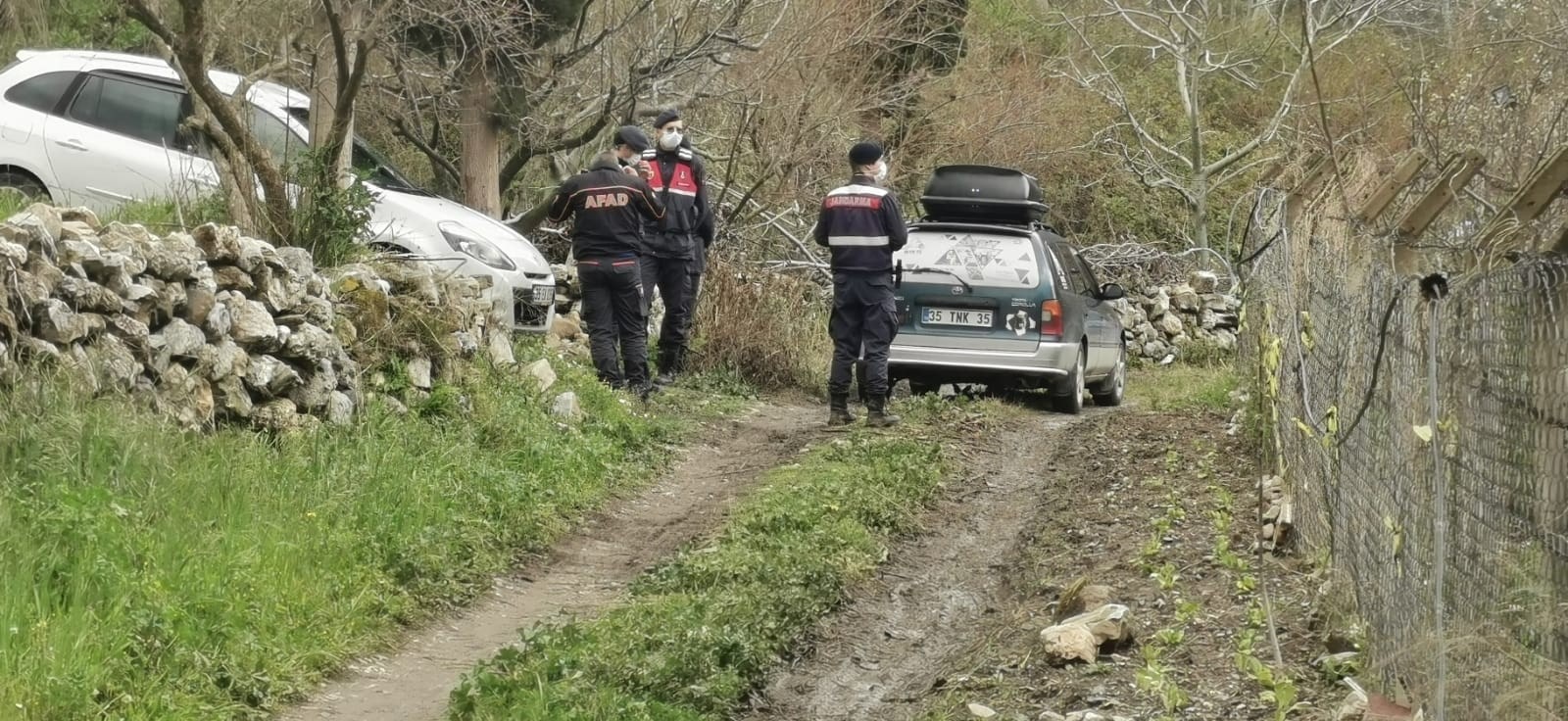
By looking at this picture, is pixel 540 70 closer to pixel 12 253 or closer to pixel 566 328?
pixel 566 328

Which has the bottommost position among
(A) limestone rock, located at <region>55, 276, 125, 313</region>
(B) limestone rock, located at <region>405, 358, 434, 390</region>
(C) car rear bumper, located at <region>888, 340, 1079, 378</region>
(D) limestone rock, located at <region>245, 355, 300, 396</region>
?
(C) car rear bumper, located at <region>888, 340, 1079, 378</region>

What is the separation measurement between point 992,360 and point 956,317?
0.45 metres

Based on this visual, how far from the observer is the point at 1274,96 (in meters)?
31.2

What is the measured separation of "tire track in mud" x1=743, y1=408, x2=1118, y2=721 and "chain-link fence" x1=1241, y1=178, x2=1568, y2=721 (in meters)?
1.71

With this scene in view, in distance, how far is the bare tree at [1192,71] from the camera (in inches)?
995

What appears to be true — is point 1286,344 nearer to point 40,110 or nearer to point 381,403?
point 381,403

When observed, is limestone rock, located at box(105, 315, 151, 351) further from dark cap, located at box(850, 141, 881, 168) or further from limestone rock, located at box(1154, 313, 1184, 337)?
limestone rock, located at box(1154, 313, 1184, 337)

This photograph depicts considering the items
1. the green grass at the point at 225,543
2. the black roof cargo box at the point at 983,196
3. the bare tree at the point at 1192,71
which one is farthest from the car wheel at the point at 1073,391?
the bare tree at the point at 1192,71

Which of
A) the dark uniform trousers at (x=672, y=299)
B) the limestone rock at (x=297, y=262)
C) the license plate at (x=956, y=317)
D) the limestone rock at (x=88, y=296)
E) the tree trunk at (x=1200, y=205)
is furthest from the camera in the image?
the tree trunk at (x=1200, y=205)

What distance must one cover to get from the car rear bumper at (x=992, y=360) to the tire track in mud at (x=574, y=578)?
1.68 metres

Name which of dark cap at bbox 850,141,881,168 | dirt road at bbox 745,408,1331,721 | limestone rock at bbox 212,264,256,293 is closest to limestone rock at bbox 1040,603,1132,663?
dirt road at bbox 745,408,1331,721

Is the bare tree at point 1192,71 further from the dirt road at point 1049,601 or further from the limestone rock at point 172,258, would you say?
the limestone rock at point 172,258

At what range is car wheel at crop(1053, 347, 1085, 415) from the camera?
1427 cm

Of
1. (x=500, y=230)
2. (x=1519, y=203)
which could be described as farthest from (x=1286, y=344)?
(x=500, y=230)
